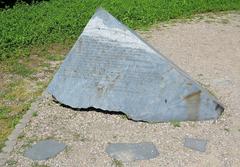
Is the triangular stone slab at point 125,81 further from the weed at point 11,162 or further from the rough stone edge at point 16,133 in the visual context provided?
the weed at point 11,162

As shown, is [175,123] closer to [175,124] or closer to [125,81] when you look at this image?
[175,124]

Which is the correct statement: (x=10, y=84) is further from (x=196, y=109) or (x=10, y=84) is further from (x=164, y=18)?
(x=164, y=18)

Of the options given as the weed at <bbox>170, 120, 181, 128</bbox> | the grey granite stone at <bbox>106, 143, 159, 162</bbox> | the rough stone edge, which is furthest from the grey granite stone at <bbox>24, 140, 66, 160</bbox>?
the weed at <bbox>170, 120, 181, 128</bbox>

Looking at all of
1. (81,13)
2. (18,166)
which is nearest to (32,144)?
(18,166)

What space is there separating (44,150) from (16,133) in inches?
23.8

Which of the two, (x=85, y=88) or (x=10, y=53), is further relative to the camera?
(x=10, y=53)

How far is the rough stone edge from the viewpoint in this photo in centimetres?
516

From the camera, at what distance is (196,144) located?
5.40 m

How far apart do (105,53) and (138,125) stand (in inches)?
43.3

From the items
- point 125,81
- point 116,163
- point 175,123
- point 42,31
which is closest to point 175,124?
point 175,123

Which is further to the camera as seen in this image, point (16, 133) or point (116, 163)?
point (16, 133)

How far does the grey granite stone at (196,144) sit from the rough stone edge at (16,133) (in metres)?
2.05

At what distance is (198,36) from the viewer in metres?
10.1

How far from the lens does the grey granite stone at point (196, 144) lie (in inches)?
209
